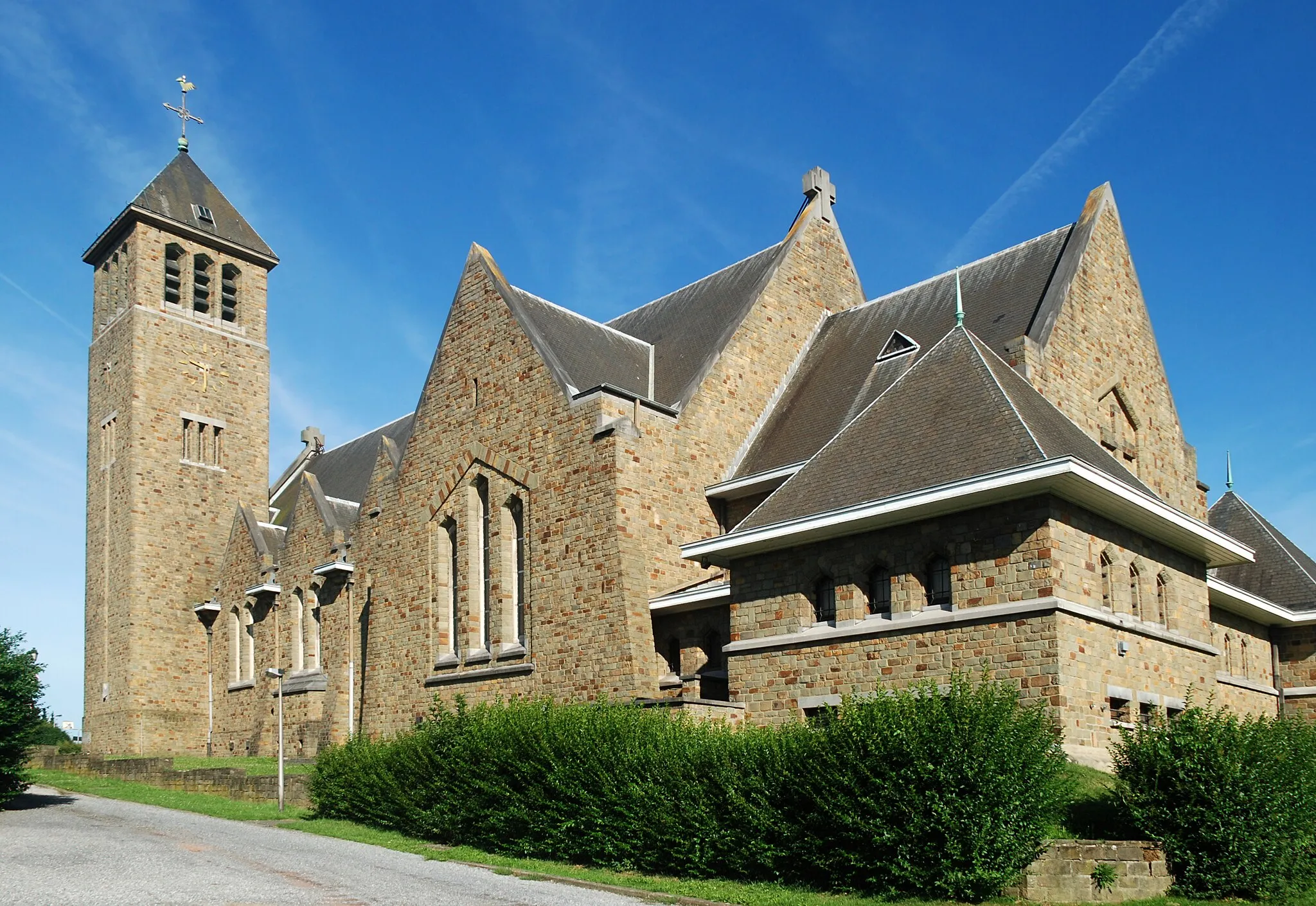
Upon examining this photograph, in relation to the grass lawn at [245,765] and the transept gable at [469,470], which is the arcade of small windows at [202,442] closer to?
the grass lawn at [245,765]

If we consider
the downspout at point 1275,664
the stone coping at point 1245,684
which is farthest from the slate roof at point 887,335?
the downspout at point 1275,664

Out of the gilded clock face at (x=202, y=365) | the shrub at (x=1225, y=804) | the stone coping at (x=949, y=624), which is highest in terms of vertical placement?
the gilded clock face at (x=202, y=365)

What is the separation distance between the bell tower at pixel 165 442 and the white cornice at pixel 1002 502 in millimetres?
25359

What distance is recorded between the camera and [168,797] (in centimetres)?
2686

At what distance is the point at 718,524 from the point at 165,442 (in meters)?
23.4

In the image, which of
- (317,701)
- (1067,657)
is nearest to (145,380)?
(317,701)

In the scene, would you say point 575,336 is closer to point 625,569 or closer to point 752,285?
point 752,285

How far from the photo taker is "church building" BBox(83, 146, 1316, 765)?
63.0ft

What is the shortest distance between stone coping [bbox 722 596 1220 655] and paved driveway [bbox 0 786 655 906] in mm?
6587

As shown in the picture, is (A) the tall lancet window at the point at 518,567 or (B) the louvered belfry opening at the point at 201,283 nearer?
(A) the tall lancet window at the point at 518,567

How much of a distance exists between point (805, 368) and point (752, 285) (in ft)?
7.81

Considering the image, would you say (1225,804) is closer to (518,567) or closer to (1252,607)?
(1252,607)

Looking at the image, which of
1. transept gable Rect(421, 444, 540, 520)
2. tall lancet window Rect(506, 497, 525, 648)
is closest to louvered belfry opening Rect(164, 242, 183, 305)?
transept gable Rect(421, 444, 540, 520)

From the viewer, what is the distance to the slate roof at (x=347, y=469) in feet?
140
